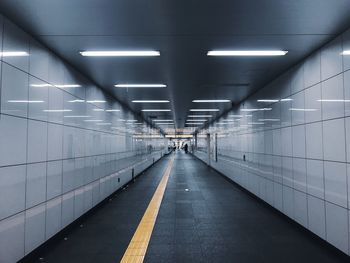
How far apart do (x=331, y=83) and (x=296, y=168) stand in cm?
190

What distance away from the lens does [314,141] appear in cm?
477

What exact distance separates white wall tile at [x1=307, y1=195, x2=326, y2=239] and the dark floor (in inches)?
6.1

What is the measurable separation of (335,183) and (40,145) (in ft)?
14.4

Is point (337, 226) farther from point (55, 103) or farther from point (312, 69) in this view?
point (55, 103)

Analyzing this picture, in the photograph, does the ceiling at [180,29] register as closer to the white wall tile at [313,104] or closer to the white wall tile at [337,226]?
the white wall tile at [313,104]

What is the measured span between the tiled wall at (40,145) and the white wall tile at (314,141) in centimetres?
434

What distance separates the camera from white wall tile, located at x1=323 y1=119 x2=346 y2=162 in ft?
12.9

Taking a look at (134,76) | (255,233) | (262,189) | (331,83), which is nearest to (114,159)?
(134,76)

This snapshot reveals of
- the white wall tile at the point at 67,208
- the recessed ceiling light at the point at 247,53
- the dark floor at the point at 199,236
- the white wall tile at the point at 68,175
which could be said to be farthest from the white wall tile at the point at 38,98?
the recessed ceiling light at the point at 247,53

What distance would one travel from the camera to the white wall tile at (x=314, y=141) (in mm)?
4574

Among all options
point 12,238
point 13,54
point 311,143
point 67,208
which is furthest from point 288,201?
point 13,54

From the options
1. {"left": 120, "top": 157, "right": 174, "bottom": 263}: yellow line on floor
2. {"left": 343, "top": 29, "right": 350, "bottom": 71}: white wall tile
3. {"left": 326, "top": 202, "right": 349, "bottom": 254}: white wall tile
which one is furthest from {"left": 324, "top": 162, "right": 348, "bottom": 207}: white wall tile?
{"left": 120, "top": 157, "right": 174, "bottom": 263}: yellow line on floor

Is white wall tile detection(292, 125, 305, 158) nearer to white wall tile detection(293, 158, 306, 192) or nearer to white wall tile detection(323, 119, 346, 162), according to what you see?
white wall tile detection(293, 158, 306, 192)

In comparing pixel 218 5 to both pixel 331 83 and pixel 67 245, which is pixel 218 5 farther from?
pixel 67 245
